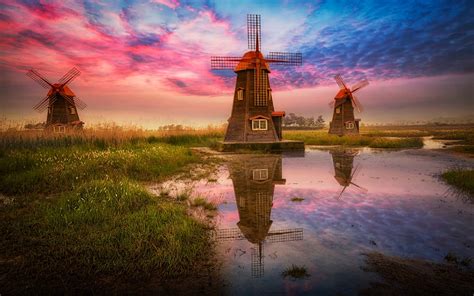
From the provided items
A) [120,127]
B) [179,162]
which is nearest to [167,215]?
[179,162]

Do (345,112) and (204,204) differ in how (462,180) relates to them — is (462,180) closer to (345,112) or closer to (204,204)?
(204,204)

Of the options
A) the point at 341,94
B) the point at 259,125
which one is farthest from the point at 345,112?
the point at 259,125

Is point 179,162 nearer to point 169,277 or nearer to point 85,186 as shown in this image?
point 85,186

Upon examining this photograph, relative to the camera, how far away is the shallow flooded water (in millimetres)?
3838

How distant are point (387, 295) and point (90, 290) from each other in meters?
3.79

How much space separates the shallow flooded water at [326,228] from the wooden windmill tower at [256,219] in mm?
19

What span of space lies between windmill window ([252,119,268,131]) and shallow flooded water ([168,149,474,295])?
1469 centimetres

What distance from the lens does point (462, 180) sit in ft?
32.8

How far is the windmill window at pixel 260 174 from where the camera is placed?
11.2 meters

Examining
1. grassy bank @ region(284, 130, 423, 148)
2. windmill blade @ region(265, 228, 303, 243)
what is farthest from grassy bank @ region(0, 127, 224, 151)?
grassy bank @ region(284, 130, 423, 148)

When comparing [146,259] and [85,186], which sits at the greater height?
[85,186]

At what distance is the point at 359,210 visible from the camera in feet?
22.8

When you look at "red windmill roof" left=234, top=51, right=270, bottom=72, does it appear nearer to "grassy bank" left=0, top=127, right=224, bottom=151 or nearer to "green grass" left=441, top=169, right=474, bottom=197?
"grassy bank" left=0, top=127, right=224, bottom=151

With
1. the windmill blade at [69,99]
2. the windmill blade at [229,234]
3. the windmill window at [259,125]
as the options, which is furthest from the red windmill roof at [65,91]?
the windmill blade at [229,234]
